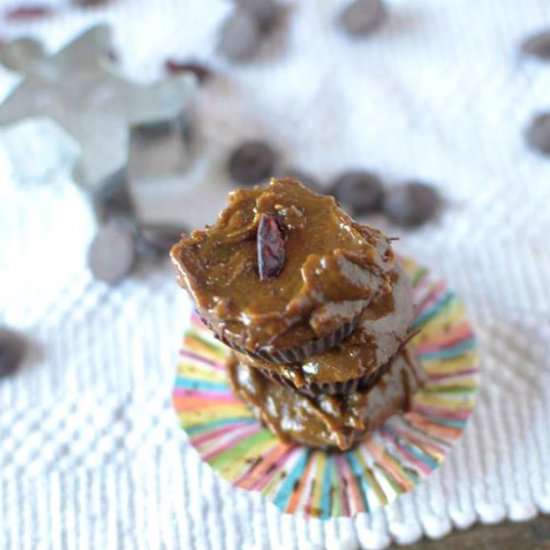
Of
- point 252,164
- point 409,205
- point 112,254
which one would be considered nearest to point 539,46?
point 409,205

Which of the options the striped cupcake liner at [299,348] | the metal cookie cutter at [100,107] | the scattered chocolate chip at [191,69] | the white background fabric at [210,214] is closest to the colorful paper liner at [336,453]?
the white background fabric at [210,214]

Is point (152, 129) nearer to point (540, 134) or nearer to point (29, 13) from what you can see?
point (29, 13)

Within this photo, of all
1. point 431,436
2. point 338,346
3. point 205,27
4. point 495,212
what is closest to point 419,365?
point 431,436

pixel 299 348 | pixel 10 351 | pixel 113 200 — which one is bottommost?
pixel 10 351

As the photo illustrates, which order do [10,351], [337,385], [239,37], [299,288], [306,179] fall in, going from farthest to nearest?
[239,37] → [306,179] → [10,351] → [337,385] → [299,288]

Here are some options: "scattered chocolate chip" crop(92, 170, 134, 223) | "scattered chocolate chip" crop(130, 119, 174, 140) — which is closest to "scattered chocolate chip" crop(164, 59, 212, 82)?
"scattered chocolate chip" crop(130, 119, 174, 140)

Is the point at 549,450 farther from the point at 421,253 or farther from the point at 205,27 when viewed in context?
the point at 205,27
